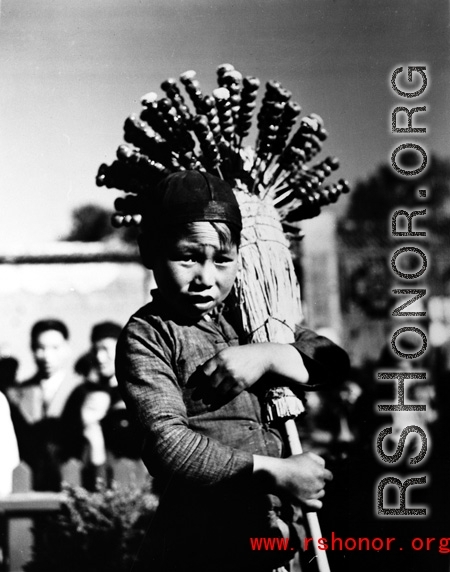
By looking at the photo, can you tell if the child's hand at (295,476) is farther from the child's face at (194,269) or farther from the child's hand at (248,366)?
A: the child's face at (194,269)

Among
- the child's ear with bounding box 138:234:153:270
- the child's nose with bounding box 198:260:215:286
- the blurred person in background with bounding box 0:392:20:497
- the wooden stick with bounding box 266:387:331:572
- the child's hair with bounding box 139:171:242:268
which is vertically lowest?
the blurred person in background with bounding box 0:392:20:497

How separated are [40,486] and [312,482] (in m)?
2.23

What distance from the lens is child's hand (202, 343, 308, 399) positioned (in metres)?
1.39

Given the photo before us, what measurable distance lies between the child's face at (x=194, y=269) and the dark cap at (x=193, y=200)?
29 mm

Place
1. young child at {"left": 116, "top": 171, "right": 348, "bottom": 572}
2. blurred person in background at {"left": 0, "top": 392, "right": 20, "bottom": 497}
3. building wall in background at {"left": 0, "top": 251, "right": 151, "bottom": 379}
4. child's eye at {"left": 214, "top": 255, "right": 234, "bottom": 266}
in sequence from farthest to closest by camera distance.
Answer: building wall in background at {"left": 0, "top": 251, "right": 151, "bottom": 379} → blurred person in background at {"left": 0, "top": 392, "right": 20, "bottom": 497} → child's eye at {"left": 214, "top": 255, "right": 234, "bottom": 266} → young child at {"left": 116, "top": 171, "right": 348, "bottom": 572}

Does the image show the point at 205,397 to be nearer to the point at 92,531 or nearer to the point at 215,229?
the point at 215,229

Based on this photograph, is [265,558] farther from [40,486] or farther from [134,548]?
[40,486]

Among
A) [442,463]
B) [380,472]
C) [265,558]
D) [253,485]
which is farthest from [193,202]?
[442,463]

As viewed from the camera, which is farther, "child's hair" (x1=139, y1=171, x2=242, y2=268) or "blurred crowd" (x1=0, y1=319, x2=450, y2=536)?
"blurred crowd" (x1=0, y1=319, x2=450, y2=536)

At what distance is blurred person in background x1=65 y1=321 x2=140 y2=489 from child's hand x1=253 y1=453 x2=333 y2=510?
1.85 meters

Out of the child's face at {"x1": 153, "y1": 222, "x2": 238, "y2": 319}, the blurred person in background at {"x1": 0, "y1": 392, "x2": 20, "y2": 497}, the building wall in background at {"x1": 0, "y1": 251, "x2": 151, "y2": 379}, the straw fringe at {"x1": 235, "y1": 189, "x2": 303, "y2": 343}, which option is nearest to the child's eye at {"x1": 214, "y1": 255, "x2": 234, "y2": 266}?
the child's face at {"x1": 153, "y1": 222, "x2": 238, "y2": 319}

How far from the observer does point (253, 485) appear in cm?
134

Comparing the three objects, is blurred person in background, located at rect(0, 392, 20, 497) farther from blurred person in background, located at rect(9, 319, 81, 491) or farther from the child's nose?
the child's nose

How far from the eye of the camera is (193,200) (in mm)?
1422
